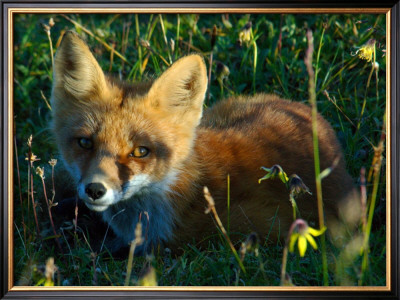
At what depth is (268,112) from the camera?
415cm

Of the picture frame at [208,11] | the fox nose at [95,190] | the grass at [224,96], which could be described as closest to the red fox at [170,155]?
the fox nose at [95,190]

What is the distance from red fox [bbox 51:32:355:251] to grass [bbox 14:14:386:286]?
20 cm

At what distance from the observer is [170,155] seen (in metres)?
3.48

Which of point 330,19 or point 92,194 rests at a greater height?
point 330,19

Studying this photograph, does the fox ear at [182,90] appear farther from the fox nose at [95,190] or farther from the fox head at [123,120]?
the fox nose at [95,190]

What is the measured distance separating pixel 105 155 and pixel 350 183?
1.81 meters

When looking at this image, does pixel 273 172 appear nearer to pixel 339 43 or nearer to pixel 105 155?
pixel 105 155

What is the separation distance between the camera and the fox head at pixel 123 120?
3.24m

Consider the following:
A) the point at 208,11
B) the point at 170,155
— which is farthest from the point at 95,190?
the point at 208,11

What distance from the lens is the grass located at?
318cm

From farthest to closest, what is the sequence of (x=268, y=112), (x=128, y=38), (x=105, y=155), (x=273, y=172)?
1. (x=128, y=38)
2. (x=268, y=112)
3. (x=105, y=155)
4. (x=273, y=172)

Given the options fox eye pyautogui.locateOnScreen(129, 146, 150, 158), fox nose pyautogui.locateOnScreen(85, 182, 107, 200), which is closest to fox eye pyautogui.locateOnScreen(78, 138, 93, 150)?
fox eye pyautogui.locateOnScreen(129, 146, 150, 158)

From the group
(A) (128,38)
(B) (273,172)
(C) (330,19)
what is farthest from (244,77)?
(B) (273,172)

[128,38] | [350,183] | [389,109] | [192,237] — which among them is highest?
[128,38]
